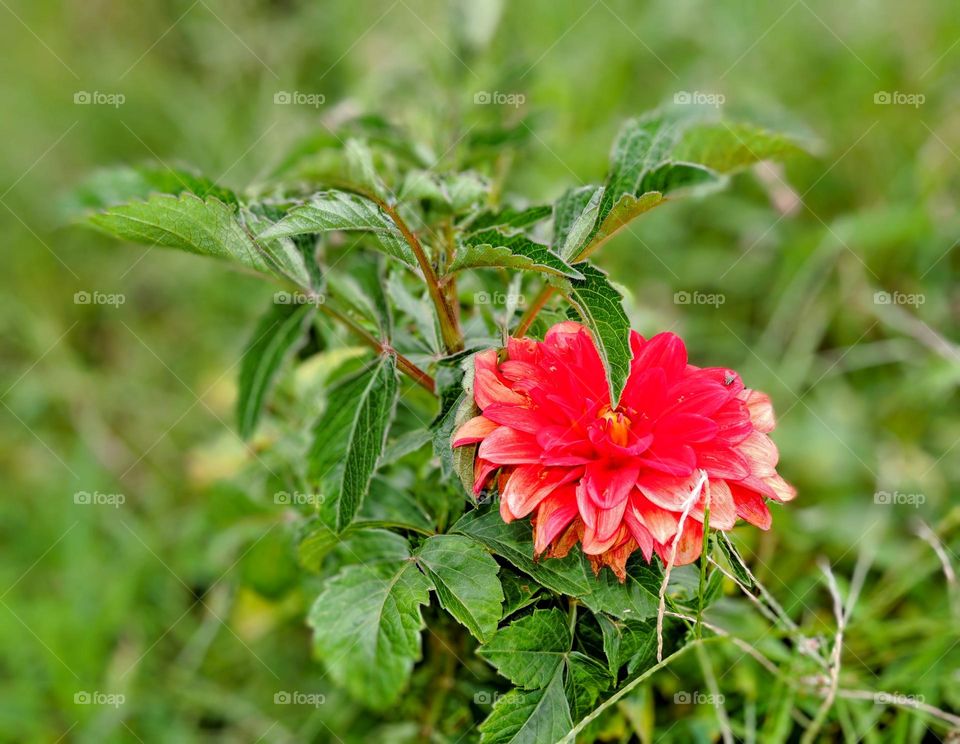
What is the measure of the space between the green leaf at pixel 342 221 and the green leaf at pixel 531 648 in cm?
46

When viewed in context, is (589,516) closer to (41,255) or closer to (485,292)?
(485,292)

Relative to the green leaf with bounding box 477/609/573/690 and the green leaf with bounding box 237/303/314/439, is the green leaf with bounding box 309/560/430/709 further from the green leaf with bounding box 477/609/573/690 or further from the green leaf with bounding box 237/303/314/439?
the green leaf with bounding box 237/303/314/439

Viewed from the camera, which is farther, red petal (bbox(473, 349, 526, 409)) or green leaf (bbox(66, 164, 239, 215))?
green leaf (bbox(66, 164, 239, 215))

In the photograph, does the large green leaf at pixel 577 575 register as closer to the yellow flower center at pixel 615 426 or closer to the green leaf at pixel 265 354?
the yellow flower center at pixel 615 426

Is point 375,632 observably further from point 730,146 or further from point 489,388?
point 730,146

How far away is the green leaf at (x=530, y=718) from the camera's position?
3.26ft

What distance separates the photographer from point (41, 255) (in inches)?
111

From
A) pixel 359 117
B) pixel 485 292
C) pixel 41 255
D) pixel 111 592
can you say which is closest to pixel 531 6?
pixel 359 117

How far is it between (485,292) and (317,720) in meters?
0.92

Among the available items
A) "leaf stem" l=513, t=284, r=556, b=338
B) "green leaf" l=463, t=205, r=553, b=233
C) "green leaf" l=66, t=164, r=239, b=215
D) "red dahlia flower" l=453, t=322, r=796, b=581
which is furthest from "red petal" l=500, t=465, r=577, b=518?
"green leaf" l=66, t=164, r=239, b=215

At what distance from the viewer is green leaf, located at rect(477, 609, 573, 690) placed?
1.00 m

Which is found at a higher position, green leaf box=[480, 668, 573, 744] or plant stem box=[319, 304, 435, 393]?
plant stem box=[319, 304, 435, 393]

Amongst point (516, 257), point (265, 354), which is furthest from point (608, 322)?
point (265, 354)

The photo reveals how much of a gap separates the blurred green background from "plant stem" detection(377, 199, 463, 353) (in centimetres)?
56
